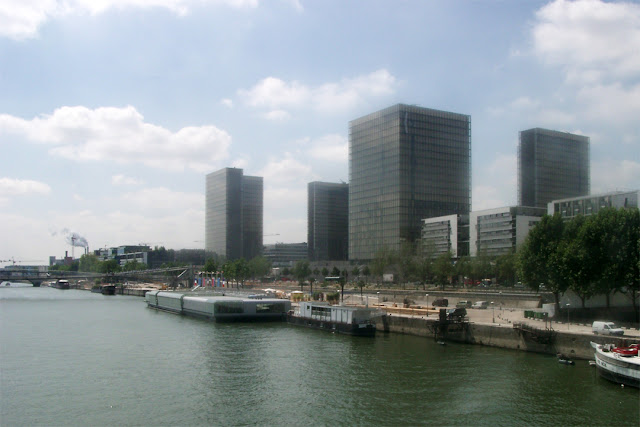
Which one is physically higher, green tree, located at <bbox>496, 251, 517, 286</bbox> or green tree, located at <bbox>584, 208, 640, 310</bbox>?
green tree, located at <bbox>584, 208, 640, 310</bbox>

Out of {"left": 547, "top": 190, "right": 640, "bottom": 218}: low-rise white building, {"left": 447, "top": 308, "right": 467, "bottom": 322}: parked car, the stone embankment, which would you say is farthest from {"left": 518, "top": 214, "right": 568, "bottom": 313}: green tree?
{"left": 547, "top": 190, "right": 640, "bottom": 218}: low-rise white building

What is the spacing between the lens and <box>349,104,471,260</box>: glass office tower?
15938 centimetres

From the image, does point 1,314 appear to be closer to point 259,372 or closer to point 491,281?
point 259,372

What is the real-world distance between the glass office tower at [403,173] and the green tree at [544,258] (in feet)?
308

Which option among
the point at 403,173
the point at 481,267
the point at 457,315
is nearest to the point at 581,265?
the point at 457,315

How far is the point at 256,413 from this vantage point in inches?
1207

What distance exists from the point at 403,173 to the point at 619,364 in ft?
412

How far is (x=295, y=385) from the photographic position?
36.6m

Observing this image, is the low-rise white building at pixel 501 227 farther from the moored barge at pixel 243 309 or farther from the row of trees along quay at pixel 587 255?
the row of trees along quay at pixel 587 255

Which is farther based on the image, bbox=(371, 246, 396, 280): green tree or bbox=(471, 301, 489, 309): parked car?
bbox=(371, 246, 396, 280): green tree

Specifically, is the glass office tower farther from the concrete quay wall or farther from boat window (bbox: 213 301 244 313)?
Answer: the concrete quay wall

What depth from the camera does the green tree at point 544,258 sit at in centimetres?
5488

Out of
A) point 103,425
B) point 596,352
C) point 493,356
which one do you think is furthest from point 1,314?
point 596,352

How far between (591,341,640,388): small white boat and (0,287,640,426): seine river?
24.9 inches
